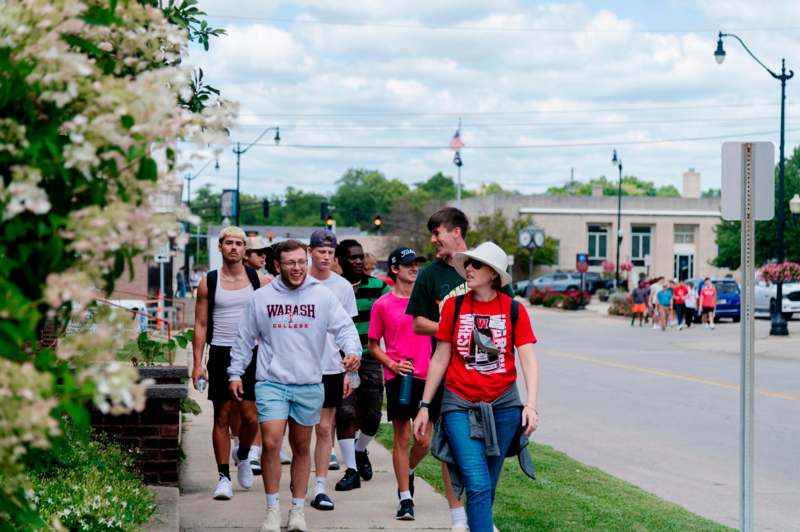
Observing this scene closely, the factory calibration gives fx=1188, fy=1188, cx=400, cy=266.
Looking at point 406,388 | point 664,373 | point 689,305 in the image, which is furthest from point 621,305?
point 406,388

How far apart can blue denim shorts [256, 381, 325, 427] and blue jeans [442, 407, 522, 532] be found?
4.21 ft


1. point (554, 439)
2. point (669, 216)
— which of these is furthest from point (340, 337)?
point (669, 216)

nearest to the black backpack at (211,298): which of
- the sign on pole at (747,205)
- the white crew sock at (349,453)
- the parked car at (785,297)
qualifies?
the white crew sock at (349,453)

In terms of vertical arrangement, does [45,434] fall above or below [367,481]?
above

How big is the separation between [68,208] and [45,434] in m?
0.58

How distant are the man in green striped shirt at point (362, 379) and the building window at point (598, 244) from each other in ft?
270

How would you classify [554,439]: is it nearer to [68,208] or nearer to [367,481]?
[367,481]

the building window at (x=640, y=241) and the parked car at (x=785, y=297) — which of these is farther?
the building window at (x=640, y=241)

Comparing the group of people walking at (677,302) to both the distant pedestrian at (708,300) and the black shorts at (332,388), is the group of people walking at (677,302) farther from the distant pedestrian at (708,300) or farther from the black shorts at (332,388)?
the black shorts at (332,388)

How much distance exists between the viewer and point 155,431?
324 inches

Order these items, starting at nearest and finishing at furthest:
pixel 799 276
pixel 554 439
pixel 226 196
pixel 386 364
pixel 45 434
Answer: pixel 45 434
pixel 386 364
pixel 554 439
pixel 799 276
pixel 226 196

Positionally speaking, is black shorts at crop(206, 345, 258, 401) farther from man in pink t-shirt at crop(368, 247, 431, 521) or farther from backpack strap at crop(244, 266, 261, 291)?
man in pink t-shirt at crop(368, 247, 431, 521)

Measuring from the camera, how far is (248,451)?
29.3 feet

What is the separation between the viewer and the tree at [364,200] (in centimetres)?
16438
